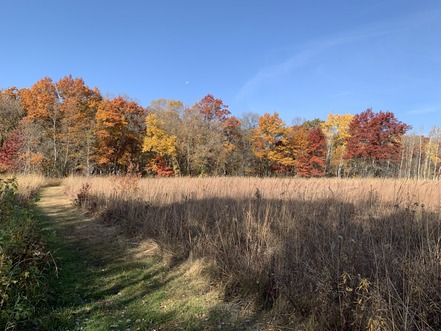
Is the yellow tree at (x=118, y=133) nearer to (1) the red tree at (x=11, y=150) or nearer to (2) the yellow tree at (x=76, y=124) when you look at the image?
(2) the yellow tree at (x=76, y=124)

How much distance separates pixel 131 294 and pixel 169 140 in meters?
27.6

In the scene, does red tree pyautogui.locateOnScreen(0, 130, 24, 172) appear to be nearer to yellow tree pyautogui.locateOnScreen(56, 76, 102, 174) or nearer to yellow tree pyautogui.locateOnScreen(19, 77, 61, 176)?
yellow tree pyautogui.locateOnScreen(19, 77, 61, 176)

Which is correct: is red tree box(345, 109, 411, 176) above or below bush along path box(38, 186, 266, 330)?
above

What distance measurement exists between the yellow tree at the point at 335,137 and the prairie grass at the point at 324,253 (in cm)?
3319

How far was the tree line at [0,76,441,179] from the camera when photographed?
93.4 ft

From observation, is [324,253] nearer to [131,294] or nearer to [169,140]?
[131,294]

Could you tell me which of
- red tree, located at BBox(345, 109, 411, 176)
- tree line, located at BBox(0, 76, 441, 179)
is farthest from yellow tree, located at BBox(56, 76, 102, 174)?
red tree, located at BBox(345, 109, 411, 176)

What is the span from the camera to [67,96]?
101 feet

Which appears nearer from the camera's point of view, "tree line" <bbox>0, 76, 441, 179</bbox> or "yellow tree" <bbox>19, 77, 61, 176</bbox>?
"yellow tree" <bbox>19, 77, 61, 176</bbox>

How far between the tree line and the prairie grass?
63.2 feet

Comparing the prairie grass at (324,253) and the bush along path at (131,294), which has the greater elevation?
the prairie grass at (324,253)

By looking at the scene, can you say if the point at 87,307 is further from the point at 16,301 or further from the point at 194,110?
the point at 194,110

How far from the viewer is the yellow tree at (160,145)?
100ft

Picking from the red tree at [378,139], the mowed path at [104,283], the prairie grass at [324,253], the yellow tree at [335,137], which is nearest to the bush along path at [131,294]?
the mowed path at [104,283]
